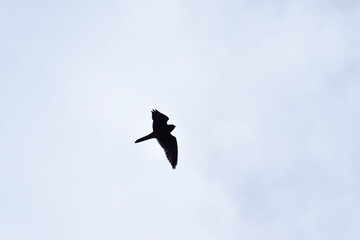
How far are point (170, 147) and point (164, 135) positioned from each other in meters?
0.98

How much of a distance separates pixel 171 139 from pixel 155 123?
1857 mm

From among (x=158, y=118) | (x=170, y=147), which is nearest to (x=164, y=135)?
(x=170, y=147)

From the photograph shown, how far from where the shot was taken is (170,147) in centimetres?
2745

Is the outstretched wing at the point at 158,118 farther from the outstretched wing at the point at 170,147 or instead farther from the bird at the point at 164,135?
the outstretched wing at the point at 170,147

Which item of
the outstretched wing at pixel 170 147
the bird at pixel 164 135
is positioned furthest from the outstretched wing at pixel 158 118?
the outstretched wing at pixel 170 147

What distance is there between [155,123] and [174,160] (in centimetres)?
299

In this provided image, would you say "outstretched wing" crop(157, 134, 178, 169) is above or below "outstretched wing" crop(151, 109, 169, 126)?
below

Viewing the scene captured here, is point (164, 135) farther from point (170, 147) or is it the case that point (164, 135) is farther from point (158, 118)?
point (158, 118)

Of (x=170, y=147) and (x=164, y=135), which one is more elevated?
(x=164, y=135)

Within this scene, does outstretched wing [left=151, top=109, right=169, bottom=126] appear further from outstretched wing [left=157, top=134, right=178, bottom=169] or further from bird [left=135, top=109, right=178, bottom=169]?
outstretched wing [left=157, top=134, right=178, bottom=169]

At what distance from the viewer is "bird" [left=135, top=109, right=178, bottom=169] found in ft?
85.7

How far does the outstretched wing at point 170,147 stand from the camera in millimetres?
27328

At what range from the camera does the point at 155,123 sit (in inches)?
1032

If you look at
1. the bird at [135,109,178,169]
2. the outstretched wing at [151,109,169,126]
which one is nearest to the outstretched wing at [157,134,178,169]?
the bird at [135,109,178,169]
